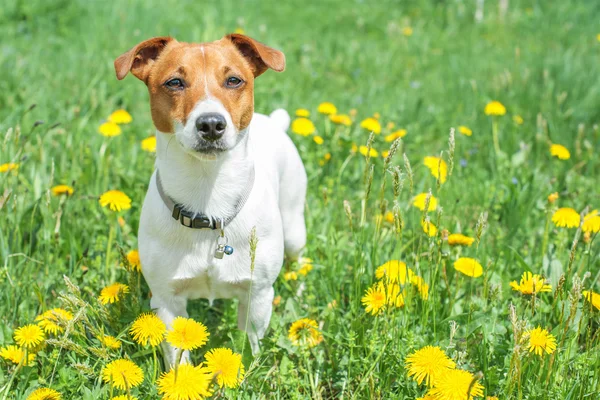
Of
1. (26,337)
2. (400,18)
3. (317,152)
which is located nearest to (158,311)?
(26,337)

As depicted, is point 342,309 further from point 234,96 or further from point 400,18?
point 400,18

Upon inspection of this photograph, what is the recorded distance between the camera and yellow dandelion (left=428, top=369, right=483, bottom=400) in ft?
6.26

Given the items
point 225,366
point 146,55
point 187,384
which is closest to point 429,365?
point 225,366

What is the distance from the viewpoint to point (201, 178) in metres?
2.62

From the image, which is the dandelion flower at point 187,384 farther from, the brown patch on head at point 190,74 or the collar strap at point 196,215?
the brown patch on head at point 190,74

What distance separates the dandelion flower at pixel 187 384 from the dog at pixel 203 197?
0.59m

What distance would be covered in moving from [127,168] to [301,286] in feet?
4.71

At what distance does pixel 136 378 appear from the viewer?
2.08m

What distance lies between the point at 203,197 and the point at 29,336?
0.81 metres

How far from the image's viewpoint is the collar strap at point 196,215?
2.56 meters

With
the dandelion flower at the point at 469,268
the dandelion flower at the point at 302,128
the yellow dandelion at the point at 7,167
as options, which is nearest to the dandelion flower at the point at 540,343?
the dandelion flower at the point at 469,268

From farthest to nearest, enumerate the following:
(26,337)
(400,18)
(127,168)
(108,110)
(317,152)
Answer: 1. (400,18)
2. (108,110)
3. (317,152)
4. (127,168)
5. (26,337)

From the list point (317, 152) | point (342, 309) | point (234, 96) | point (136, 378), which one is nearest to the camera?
point (136, 378)

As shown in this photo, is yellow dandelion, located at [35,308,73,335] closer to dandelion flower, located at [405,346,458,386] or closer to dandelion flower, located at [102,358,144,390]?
Answer: dandelion flower, located at [102,358,144,390]
